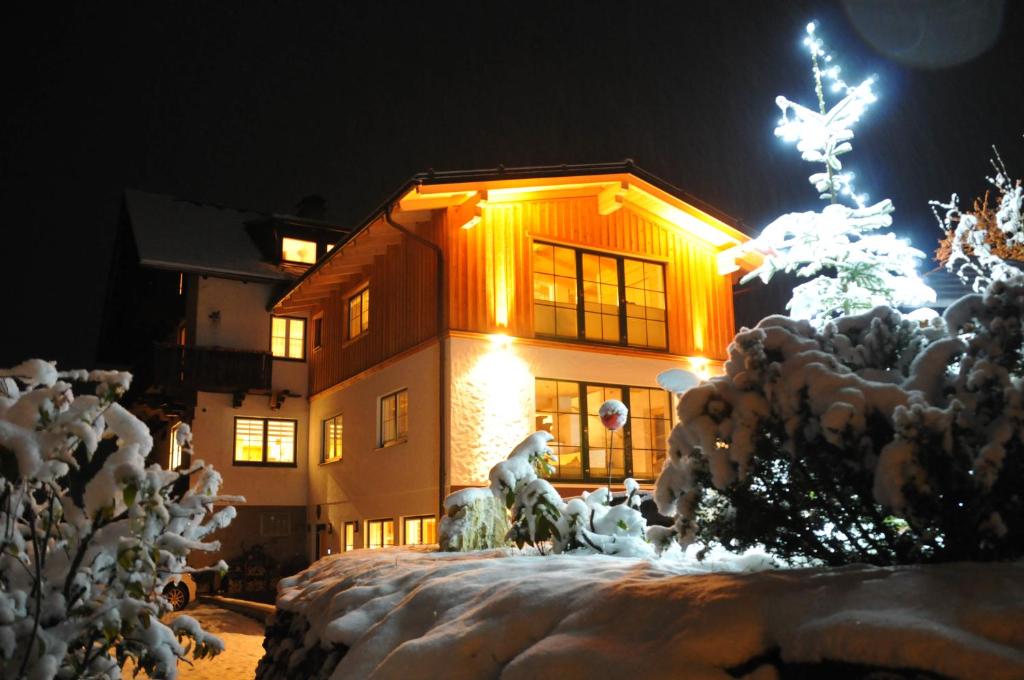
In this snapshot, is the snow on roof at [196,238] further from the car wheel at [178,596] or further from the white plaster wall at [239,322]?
the car wheel at [178,596]

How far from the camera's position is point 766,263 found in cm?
1095

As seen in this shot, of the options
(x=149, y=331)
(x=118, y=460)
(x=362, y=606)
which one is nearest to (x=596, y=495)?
(x=362, y=606)

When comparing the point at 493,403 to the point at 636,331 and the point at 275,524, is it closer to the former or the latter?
the point at 636,331

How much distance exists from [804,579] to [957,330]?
1.44m

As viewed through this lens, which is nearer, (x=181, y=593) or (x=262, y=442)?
(x=181, y=593)

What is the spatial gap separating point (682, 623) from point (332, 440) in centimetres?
1619

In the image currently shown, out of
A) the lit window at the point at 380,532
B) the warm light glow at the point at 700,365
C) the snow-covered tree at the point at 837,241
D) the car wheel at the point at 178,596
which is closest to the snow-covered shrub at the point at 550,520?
the snow-covered tree at the point at 837,241

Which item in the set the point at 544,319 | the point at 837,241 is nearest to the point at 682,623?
the point at 837,241

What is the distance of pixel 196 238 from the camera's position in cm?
2178

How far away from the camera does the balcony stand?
18.5 metres

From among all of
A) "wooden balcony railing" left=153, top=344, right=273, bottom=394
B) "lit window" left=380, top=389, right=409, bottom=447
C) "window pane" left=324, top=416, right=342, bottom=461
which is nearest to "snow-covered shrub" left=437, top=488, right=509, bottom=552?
"lit window" left=380, top=389, right=409, bottom=447

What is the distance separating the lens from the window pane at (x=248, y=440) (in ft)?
62.7

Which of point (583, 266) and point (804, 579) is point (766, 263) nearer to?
point (583, 266)

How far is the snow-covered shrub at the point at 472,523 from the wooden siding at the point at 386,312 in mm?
6291
